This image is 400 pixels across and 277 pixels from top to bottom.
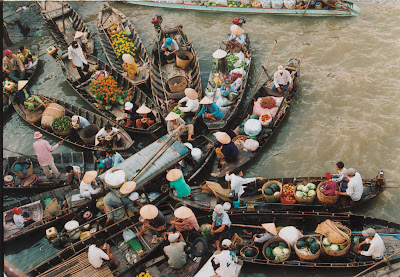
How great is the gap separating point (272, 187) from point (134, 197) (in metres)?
4.08

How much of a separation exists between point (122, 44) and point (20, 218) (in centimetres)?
920

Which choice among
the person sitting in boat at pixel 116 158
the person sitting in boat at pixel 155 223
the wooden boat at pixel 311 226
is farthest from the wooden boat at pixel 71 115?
the wooden boat at pixel 311 226

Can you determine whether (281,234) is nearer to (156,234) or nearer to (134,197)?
(156,234)

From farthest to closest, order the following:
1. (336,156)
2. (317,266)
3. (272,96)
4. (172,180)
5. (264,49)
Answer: (264,49)
(272,96)
(336,156)
(172,180)
(317,266)

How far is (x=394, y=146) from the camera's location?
1271cm

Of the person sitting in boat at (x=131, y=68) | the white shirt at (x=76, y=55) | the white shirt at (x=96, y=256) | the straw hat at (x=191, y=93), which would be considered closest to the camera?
the white shirt at (x=96, y=256)

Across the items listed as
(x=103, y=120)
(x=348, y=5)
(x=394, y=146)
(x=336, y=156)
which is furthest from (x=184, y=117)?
(x=348, y=5)

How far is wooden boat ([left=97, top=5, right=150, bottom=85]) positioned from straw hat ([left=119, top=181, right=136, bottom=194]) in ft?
20.4

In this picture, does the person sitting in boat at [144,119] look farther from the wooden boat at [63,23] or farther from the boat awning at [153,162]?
the wooden boat at [63,23]

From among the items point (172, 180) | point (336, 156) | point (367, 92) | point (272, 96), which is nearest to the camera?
point (172, 180)

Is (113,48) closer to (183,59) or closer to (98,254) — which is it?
(183,59)

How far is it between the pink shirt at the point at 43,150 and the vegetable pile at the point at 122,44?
6523 millimetres

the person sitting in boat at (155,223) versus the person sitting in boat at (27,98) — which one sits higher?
the person sitting in boat at (27,98)

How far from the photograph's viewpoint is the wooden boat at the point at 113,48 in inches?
596
